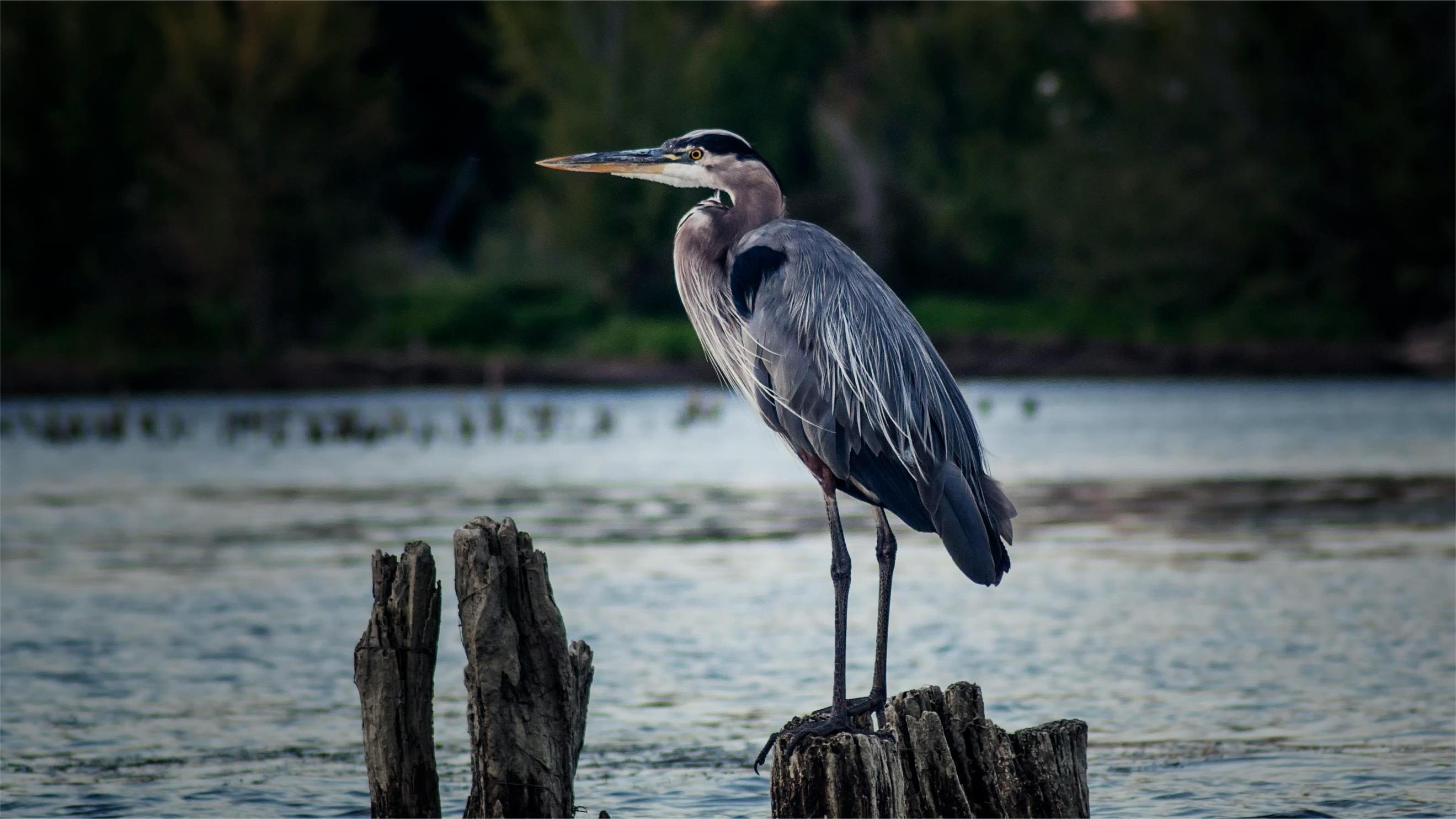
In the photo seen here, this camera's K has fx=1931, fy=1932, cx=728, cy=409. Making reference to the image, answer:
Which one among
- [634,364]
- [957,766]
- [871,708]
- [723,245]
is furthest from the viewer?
[634,364]

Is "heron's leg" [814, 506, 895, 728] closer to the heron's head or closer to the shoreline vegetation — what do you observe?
the heron's head

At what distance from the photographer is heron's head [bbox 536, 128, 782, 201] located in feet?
23.5

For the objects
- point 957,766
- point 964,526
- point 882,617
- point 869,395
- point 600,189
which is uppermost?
point 600,189

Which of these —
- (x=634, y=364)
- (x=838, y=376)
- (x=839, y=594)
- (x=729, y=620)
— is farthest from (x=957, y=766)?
(x=634, y=364)

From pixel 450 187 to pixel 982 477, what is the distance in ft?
173

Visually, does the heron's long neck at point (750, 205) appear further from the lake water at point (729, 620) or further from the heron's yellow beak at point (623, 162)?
the lake water at point (729, 620)

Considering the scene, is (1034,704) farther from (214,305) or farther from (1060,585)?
(214,305)

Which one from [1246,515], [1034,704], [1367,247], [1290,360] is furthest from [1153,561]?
[1367,247]

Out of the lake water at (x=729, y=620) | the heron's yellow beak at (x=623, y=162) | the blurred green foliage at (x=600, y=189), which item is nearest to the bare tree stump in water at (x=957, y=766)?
the lake water at (x=729, y=620)

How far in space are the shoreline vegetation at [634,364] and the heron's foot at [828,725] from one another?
128ft

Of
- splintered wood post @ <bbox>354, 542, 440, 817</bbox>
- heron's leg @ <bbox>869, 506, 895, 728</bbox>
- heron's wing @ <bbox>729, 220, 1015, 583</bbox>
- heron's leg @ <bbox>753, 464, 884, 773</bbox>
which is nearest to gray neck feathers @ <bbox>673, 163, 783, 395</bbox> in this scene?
heron's wing @ <bbox>729, 220, 1015, 583</bbox>

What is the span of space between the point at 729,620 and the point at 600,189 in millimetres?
42765

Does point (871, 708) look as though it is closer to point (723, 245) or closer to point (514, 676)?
point (514, 676)

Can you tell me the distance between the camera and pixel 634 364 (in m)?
48.5
